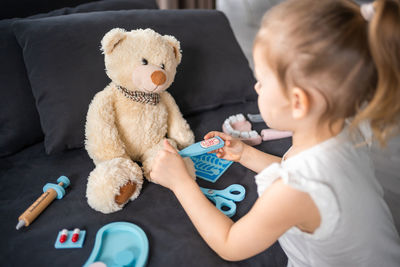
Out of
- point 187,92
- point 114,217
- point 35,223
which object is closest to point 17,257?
point 35,223

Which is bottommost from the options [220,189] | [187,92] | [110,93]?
[220,189]

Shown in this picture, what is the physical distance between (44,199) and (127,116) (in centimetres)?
28

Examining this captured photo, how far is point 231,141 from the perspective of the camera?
2.55ft

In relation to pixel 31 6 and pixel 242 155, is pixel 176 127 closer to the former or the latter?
pixel 242 155

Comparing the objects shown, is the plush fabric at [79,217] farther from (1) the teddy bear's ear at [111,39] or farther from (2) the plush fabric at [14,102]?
(1) the teddy bear's ear at [111,39]

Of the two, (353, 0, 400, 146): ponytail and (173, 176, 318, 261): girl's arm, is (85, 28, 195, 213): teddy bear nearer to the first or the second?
(173, 176, 318, 261): girl's arm

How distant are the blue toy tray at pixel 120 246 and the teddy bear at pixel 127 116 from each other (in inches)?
2.3

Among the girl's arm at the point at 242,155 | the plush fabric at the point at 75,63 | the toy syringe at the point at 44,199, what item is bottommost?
the toy syringe at the point at 44,199

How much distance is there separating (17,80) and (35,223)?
0.45 metres

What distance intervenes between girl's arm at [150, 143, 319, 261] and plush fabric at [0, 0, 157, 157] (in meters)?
0.48

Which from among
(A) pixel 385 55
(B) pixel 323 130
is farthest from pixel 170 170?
(A) pixel 385 55

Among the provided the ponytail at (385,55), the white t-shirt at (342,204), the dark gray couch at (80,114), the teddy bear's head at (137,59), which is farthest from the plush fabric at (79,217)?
the ponytail at (385,55)

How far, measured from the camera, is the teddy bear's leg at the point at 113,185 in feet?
2.20

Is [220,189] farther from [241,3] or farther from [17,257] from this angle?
[241,3]
